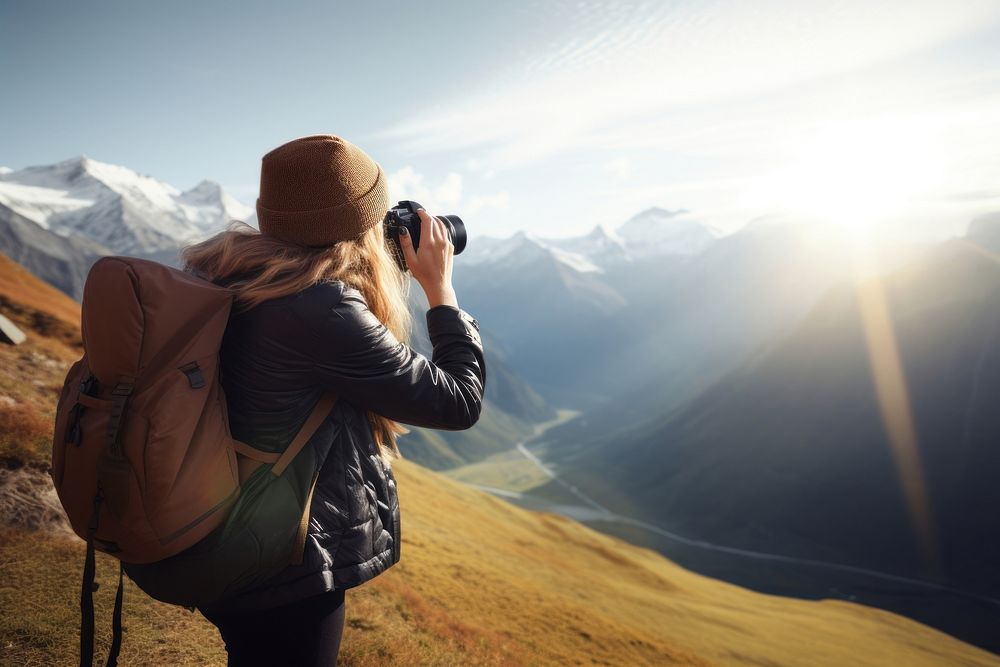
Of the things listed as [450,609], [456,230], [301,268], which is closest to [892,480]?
[450,609]

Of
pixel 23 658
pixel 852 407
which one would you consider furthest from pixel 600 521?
pixel 23 658

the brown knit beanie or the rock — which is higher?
the brown knit beanie

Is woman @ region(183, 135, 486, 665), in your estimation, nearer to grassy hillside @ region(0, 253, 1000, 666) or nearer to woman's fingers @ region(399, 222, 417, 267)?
woman's fingers @ region(399, 222, 417, 267)

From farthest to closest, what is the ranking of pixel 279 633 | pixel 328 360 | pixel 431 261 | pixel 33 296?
pixel 33 296 < pixel 431 261 < pixel 279 633 < pixel 328 360

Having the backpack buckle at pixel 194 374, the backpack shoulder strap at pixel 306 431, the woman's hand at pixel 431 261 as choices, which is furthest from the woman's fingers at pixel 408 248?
the backpack buckle at pixel 194 374

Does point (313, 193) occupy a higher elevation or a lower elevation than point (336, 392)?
higher

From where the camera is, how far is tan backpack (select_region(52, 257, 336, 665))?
119 inches

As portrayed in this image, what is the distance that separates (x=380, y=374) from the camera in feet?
11.1

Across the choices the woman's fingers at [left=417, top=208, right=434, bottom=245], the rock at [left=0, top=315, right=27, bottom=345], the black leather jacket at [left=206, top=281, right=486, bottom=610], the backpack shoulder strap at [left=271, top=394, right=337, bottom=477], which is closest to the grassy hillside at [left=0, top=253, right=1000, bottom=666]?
the rock at [left=0, top=315, right=27, bottom=345]

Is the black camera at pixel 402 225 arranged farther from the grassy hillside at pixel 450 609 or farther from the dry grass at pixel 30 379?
the dry grass at pixel 30 379

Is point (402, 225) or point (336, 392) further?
point (402, 225)

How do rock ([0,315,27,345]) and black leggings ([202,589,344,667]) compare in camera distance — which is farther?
rock ([0,315,27,345])

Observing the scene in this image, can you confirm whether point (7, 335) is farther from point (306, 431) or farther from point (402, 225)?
point (306, 431)

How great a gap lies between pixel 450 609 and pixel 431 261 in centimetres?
1677
